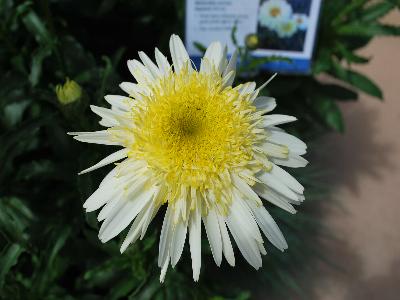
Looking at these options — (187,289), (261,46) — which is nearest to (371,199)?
(261,46)

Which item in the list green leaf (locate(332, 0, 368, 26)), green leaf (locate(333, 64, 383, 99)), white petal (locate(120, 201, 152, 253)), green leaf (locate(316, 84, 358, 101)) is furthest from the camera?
green leaf (locate(316, 84, 358, 101))

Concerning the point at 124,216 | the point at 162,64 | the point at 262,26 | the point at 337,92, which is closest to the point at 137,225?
the point at 124,216

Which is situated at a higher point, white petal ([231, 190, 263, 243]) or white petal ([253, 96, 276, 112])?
white petal ([253, 96, 276, 112])

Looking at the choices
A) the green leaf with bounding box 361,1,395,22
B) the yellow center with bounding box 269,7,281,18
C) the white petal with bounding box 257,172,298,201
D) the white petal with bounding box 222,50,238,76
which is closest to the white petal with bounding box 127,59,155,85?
the white petal with bounding box 222,50,238,76

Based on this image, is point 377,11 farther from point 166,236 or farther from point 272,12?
point 166,236

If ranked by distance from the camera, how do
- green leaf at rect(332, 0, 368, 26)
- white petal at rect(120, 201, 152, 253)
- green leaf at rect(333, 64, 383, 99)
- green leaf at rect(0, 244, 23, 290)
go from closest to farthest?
white petal at rect(120, 201, 152, 253), green leaf at rect(0, 244, 23, 290), green leaf at rect(332, 0, 368, 26), green leaf at rect(333, 64, 383, 99)

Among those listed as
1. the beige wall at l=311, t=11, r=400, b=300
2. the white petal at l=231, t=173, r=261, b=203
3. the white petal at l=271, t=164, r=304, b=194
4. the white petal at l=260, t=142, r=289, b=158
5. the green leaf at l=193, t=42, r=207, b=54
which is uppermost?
the green leaf at l=193, t=42, r=207, b=54

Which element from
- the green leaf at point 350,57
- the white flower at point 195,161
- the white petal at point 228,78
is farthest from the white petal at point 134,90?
the green leaf at point 350,57

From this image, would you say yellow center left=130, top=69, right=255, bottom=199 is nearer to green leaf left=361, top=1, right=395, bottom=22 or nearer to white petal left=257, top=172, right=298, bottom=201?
white petal left=257, top=172, right=298, bottom=201
